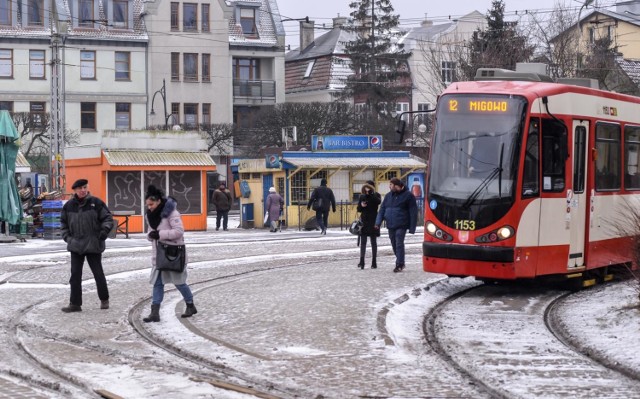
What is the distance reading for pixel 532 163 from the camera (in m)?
16.9

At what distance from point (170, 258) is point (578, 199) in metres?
6.72

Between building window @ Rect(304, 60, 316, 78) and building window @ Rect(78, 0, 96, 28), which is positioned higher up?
building window @ Rect(78, 0, 96, 28)

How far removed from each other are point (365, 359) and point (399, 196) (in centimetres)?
1001

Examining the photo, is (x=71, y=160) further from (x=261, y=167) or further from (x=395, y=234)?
(x=395, y=234)

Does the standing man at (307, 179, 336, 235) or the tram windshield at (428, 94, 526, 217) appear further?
A: the standing man at (307, 179, 336, 235)

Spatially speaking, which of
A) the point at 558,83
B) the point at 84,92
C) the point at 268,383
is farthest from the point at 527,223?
the point at 84,92

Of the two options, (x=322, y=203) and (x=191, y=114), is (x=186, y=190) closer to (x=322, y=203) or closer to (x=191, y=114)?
(x=322, y=203)

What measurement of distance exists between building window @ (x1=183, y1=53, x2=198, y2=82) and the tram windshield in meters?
51.8

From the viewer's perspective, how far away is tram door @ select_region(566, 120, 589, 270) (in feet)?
58.0

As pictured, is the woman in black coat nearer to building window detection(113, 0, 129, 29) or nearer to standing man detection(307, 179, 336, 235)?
standing man detection(307, 179, 336, 235)

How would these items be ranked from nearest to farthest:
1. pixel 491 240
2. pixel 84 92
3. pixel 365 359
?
pixel 365 359 < pixel 491 240 < pixel 84 92

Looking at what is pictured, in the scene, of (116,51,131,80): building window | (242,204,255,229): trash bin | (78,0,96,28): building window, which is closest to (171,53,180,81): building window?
(116,51,131,80): building window

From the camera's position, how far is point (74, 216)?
49.6 ft

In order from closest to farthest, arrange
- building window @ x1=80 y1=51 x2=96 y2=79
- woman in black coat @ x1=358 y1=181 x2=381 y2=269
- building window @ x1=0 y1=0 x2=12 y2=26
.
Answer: woman in black coat @ x1=358 y1=181 x2=381 y2=269 → building window @ x1=0 y1=0 x2=12 y2=26 → building window @ x1=80 y1=51 x2=96 y2=79
